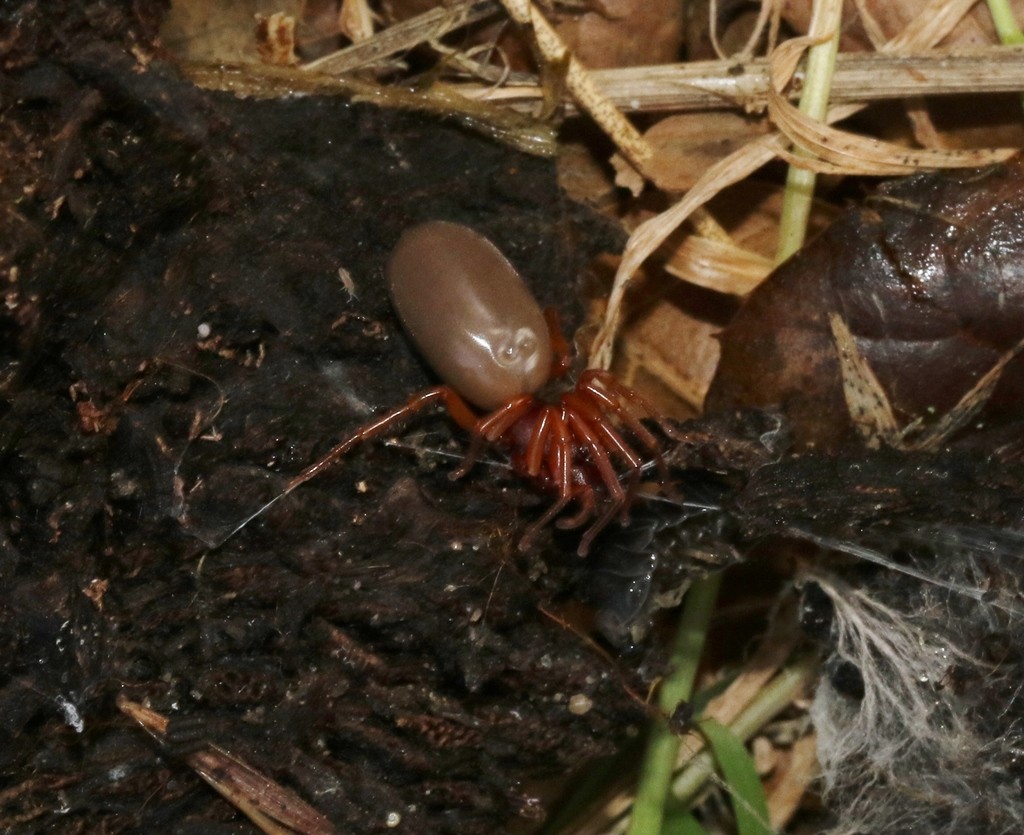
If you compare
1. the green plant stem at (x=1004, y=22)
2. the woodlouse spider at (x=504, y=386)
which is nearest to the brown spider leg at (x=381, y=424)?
the woodlouse spider at (x=504, y=386)

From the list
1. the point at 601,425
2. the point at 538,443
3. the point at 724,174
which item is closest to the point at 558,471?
the point at 538,443

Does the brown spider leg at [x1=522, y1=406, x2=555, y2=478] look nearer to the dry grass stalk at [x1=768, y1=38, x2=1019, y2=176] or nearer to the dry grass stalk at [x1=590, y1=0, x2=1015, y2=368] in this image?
the dry grass stalk at [x1=590, y1=0, x2=1015, y2=368]

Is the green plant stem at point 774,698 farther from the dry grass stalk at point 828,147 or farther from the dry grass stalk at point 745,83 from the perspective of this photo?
the dry grass stalk at point 745,83

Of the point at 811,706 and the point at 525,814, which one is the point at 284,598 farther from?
the point at 811,706

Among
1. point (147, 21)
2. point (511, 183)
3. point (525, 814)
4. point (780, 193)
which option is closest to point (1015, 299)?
point (780, 193)

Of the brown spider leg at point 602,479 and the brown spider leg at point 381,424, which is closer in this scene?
the brown spider leg at point 381,424

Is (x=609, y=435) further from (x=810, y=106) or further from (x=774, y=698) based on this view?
(x=810, y=106)
